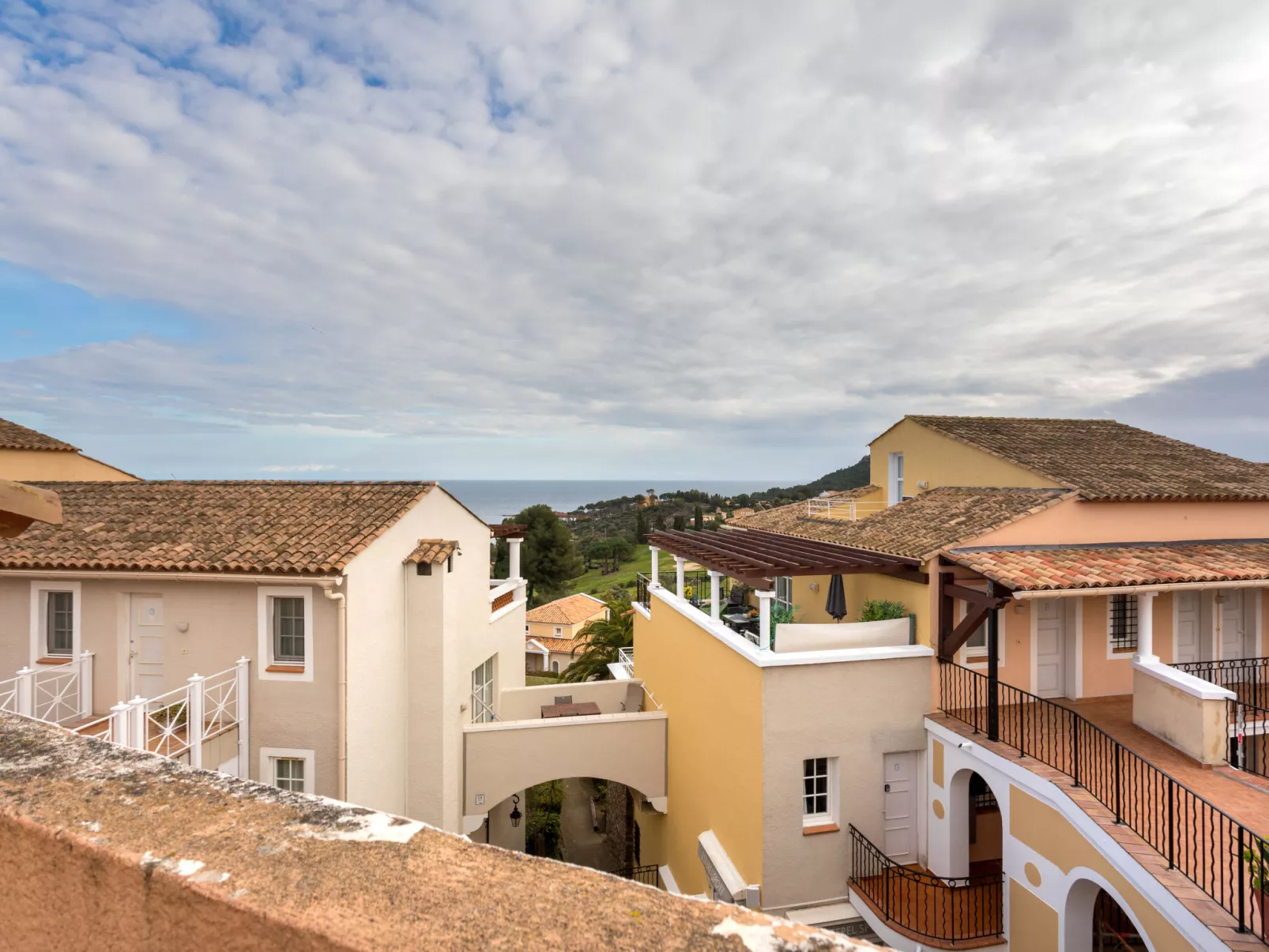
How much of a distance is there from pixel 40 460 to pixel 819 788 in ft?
69.9

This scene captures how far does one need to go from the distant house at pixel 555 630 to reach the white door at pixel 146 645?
1290 inches

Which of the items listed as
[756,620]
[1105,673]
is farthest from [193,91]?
[1105,673]

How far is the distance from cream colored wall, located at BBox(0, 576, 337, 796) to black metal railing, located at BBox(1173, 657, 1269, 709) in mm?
14890

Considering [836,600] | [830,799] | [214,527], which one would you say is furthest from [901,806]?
[214,527]

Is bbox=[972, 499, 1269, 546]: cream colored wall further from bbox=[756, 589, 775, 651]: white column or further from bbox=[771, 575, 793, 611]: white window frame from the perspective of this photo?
bbox=[771, 575, 793, 611]: white window frame

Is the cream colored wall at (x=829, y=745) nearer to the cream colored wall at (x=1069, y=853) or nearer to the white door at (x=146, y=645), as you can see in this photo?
the cream colored wall at (x=1069, y=853)

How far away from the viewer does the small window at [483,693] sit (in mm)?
15570

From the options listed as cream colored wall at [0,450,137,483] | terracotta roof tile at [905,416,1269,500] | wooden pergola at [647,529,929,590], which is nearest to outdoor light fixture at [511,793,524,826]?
wooden pergola at [647,529,929,590]

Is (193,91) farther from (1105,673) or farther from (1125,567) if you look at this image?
(1105,673)

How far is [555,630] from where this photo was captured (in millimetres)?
44875

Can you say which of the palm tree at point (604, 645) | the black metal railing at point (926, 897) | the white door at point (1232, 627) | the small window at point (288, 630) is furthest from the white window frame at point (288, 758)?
the white door at point (1232, 627)

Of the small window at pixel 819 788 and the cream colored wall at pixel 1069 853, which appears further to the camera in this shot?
the small window at pixel 819 788

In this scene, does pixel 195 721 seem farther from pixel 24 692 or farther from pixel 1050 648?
pixel 1050 648

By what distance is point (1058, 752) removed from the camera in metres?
9.43
